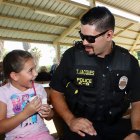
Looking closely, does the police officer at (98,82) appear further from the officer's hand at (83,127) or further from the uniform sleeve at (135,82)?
the officer's hand at (83,127)

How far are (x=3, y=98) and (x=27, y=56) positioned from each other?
32cm

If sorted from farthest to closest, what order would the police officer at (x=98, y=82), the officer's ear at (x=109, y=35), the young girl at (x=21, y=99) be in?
the officer's ear at (x=109, y=35) → the police officer at (x=98, y=82) → the young girl at (x=21, y=99)

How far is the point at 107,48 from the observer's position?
83.5 inches

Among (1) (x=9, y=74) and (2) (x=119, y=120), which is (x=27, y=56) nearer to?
(1) (x=9, y=74)

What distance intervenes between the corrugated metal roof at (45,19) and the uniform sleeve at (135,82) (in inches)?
348

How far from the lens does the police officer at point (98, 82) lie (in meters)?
2.01

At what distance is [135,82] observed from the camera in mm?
2033

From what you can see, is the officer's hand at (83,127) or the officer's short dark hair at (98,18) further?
the officer's short dark hair at (98,18)

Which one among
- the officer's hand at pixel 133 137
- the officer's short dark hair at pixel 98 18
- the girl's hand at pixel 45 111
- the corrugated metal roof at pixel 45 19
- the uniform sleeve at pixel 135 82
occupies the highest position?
the corrugated metal roof at pixel 45 19

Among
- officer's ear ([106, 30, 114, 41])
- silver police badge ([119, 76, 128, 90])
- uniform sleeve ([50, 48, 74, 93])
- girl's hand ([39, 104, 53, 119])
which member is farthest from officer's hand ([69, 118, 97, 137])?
officer's ear ([106, 30, 114, 41])

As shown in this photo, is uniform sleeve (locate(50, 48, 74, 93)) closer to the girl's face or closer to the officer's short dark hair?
the girl's face

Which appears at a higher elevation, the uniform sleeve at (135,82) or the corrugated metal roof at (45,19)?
the corrugated metal roof at (45,19)

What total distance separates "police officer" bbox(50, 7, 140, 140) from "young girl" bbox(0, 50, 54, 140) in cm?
17

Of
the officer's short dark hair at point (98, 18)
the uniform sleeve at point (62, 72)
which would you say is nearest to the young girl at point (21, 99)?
the uniform sleeve at point (62, 72)
